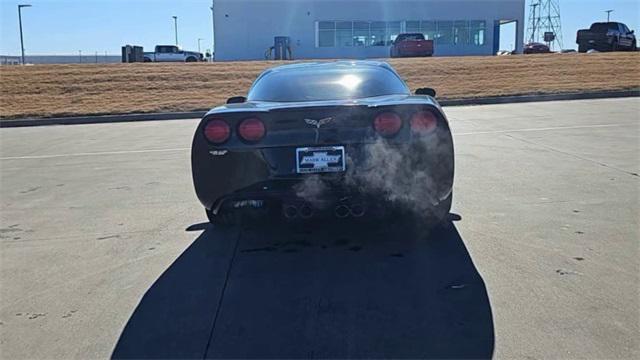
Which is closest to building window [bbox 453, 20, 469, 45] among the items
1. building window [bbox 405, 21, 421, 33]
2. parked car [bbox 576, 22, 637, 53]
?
building window [bbox 405, 21, 421, 33]

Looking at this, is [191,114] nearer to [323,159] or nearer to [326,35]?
[323,159]

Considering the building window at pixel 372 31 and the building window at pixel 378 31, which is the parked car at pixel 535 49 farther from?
the building window at pixel 378 31

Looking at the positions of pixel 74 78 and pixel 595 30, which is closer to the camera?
pixel 74 78

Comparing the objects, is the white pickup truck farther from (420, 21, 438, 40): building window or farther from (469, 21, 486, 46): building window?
(469, 21, 486, 46): building window

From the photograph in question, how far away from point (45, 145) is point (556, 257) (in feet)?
34.2

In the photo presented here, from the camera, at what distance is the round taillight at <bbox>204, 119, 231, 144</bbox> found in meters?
4.38

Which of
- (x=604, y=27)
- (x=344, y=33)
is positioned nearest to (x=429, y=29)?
(x=344, y=33)

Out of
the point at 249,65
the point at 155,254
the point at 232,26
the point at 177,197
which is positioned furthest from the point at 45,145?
the point at 232,26

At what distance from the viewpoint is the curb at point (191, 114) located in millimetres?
16859

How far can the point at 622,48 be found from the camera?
126 ft

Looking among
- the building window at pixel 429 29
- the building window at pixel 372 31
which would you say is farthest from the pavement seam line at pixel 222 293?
the building window at pixel 429 29

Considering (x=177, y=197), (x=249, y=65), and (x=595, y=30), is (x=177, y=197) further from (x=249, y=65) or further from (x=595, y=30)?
(x=595, y=30)

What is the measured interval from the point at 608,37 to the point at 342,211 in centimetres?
3882

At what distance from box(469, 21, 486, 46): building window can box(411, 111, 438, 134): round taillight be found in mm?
51673
